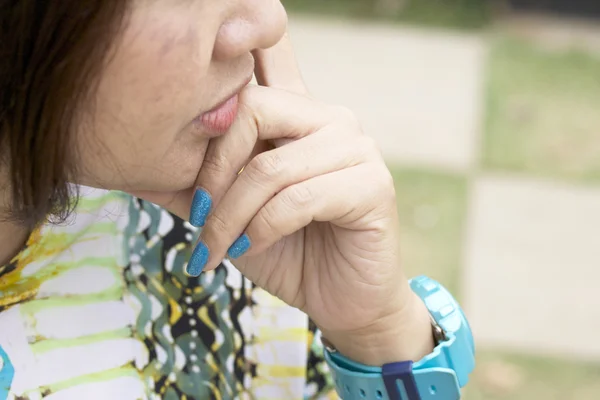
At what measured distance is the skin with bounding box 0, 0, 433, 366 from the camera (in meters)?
0.96

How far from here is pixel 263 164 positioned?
1.14 metres

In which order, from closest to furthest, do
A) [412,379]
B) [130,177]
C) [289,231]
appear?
[130,177]
[289,231]
[412,379]

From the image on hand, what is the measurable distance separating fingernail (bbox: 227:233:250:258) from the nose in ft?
0.84

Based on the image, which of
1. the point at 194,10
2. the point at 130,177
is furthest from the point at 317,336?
the point at 194,10

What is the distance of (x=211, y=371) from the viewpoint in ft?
4.13

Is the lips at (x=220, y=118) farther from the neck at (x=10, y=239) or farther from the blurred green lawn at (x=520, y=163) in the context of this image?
the blurred green lawn at (x=520, y=163)

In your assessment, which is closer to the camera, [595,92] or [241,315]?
[241,315]

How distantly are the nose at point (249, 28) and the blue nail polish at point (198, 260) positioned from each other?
0.27m

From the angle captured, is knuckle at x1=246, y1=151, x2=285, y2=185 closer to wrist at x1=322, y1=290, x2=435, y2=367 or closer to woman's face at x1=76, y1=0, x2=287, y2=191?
woman's face at x1=76, y1=0, x2=287, y2=191

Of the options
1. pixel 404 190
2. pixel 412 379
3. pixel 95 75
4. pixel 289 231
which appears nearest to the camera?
pixel 95 75

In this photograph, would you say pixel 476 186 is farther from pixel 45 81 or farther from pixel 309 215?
pixel 45 81

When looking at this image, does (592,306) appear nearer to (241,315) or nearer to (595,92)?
(595,92)

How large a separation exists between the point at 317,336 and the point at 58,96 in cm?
61

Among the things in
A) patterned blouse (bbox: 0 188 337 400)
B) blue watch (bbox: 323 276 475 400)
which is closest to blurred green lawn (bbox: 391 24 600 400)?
blue watch (bbox: 323 276 475 400)
